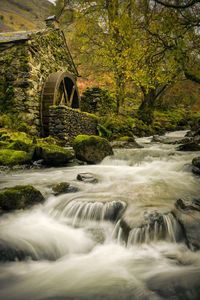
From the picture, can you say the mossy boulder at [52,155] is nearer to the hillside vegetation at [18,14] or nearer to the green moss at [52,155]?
the green moss at [52,155]

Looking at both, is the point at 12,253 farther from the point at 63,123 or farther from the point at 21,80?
the point at 21,80

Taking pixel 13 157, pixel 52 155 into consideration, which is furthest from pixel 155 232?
pixel 13 157

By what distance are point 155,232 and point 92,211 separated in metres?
1.06

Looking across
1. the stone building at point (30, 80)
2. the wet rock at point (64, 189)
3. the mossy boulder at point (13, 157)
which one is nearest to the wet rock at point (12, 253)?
the wet rock at point (64, 189)

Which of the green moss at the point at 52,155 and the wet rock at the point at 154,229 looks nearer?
the wet rock at the point at 154,229

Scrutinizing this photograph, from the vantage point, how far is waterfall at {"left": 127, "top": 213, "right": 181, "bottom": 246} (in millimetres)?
2547

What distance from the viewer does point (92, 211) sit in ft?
10.6

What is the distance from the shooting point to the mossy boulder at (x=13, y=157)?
20.3ft

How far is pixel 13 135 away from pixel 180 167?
6.45m

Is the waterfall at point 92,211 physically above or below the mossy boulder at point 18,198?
below

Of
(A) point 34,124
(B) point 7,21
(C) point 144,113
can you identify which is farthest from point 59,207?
(B) point 7,21

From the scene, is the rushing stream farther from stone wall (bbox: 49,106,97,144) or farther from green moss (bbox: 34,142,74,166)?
stone wall (bbox: 49,106,97,144)

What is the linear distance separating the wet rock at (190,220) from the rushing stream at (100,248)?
96 mm

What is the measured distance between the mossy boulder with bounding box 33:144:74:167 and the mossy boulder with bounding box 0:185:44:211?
306cm
